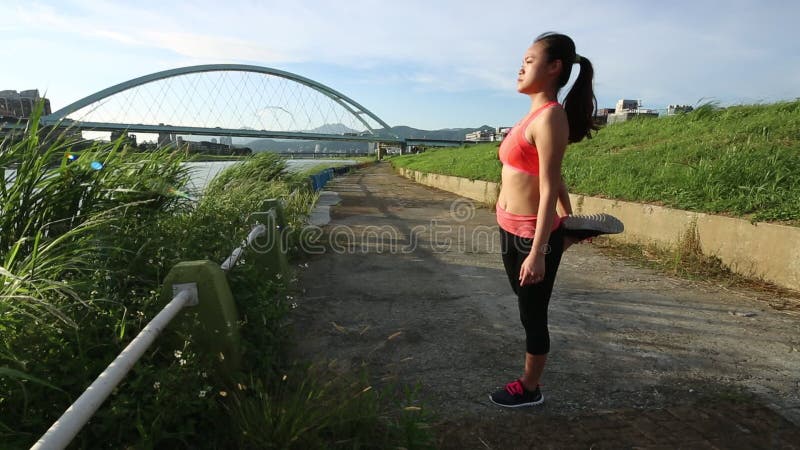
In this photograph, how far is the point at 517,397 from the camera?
202 cm

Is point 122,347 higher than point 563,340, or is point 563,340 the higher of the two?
point 122,347

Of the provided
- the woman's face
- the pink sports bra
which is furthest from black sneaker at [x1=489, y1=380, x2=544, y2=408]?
the woman's face

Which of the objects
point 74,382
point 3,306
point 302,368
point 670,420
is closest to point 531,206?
point 670,420

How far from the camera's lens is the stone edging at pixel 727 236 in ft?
10.8

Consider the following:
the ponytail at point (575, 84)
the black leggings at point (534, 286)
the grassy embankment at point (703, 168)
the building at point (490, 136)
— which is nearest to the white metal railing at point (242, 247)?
the black leggings at point (534, 286)

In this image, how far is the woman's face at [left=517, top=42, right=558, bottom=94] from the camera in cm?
175

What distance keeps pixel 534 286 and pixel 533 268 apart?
0.57 feet

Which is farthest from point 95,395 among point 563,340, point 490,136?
point 490,136

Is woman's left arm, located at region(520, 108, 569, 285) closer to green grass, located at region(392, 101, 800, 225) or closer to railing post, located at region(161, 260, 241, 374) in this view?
railing post, located at region(161, 260, 241, 374)

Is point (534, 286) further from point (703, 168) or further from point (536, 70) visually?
point (703, 168)

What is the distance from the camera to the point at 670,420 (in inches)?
73.7

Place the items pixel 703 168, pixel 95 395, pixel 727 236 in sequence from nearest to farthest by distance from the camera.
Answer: pixel 95 395 → pixel 727 236 → pixel 703 168

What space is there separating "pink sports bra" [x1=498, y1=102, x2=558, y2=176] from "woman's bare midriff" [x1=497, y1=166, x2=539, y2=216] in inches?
1.0

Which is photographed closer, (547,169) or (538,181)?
(547,169)
